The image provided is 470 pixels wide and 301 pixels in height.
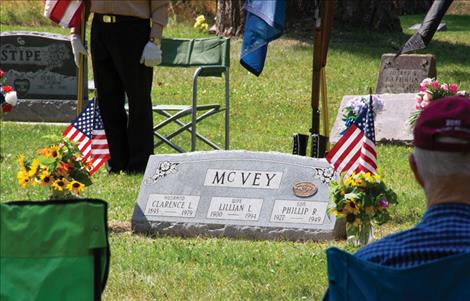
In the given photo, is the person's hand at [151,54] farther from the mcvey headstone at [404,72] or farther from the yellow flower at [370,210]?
the mcvey headstone at [404,72]

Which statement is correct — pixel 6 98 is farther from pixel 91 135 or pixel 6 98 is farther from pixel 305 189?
pixel 305 189

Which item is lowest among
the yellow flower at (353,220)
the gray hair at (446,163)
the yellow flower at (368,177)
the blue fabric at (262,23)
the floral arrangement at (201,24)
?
the floral arrangement at (201,24)

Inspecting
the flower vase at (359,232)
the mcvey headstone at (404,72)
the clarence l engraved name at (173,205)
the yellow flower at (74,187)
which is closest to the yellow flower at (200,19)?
the mcvey headstone at (404,72)

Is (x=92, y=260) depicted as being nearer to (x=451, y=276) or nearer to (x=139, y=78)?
(x=451, y=276)

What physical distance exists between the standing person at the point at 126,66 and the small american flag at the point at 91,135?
0.17 meters

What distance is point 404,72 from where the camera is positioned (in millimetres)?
15242

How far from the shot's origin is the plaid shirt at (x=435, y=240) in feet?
11.0

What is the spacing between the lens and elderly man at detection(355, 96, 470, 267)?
334 centimetres

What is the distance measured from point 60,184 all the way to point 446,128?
496 centimetres

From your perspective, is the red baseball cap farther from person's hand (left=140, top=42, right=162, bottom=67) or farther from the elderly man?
person's hand (left=140, top=42, right=162, bottom=67)

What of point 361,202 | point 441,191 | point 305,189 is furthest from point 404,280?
point 305,189

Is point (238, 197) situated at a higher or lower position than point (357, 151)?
lower

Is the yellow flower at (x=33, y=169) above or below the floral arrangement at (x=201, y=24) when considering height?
above

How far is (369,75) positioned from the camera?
1827 cm
